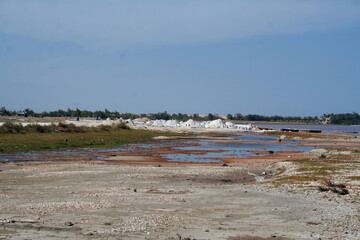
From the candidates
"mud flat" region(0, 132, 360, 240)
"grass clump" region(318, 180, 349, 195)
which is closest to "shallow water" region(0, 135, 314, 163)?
"mud flat" region(0, 132, 360, 240)

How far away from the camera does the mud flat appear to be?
1079 cm

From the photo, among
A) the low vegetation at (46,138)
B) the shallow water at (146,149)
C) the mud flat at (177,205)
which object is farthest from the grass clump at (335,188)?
the low vegetation at (46,138)

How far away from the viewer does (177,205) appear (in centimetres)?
1399

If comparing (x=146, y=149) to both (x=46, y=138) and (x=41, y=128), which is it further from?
(x=41, y=128)

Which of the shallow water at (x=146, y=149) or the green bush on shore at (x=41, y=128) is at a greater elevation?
the green bush on shore at (x=41, y=128)

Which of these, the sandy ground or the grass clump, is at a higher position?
the grass clump

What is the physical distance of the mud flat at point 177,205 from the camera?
1079 cm

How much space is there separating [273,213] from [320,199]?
3.01 metres

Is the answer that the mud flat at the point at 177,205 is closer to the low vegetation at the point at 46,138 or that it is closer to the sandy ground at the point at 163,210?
the sandy ground at the point at 163,210

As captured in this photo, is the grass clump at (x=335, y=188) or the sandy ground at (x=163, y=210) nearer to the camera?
the sandy ground at (x=163, y=210)

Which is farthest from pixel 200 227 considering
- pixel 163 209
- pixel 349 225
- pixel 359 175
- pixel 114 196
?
pixel 359 175

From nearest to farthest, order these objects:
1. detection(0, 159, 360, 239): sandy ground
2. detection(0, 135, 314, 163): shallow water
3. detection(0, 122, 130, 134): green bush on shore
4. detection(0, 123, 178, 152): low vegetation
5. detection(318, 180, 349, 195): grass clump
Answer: detection(0, 159, 360, 239): sandy ground < detection(318, 180, 349, 195): grass clump < detection(0, 135, 314, 163): shallow water < detection(0, 123, 178, 152): low vegetation < detection(0, 122, 130, 134): green bush on shore

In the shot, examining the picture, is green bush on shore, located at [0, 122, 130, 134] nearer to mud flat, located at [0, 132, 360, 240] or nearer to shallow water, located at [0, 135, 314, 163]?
shallow water, located at [0, 135, 314, 163]

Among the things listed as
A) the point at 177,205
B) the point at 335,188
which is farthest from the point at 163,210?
the point at 335,188
